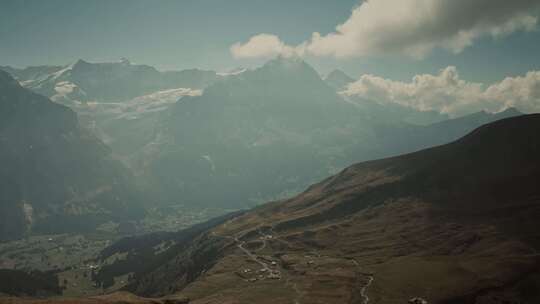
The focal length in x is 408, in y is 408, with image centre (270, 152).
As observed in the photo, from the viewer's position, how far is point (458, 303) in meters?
184

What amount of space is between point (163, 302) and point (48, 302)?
171 ft

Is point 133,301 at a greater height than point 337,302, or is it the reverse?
point 133,301

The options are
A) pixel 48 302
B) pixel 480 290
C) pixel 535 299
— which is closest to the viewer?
pixel 48 302

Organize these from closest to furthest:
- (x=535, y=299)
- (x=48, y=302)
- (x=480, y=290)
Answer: (x=48, y=302) → (x=535, y=299) → (x=480, y=290)

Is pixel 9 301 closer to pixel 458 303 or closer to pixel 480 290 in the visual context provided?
pixel 458 303

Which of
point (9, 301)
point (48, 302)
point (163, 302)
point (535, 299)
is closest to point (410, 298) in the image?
point (535, 299)

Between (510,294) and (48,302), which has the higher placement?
(48,302)

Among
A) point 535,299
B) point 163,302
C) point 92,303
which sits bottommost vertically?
point 535,299

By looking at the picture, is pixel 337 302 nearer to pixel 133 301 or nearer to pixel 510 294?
pixel 510 294

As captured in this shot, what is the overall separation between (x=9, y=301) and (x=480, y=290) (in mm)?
211908

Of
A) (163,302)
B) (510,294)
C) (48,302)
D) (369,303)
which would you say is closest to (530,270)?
(510,294)

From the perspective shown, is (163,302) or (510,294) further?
(163,302)

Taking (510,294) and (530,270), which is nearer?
(510,294)

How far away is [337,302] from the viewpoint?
19988cm
